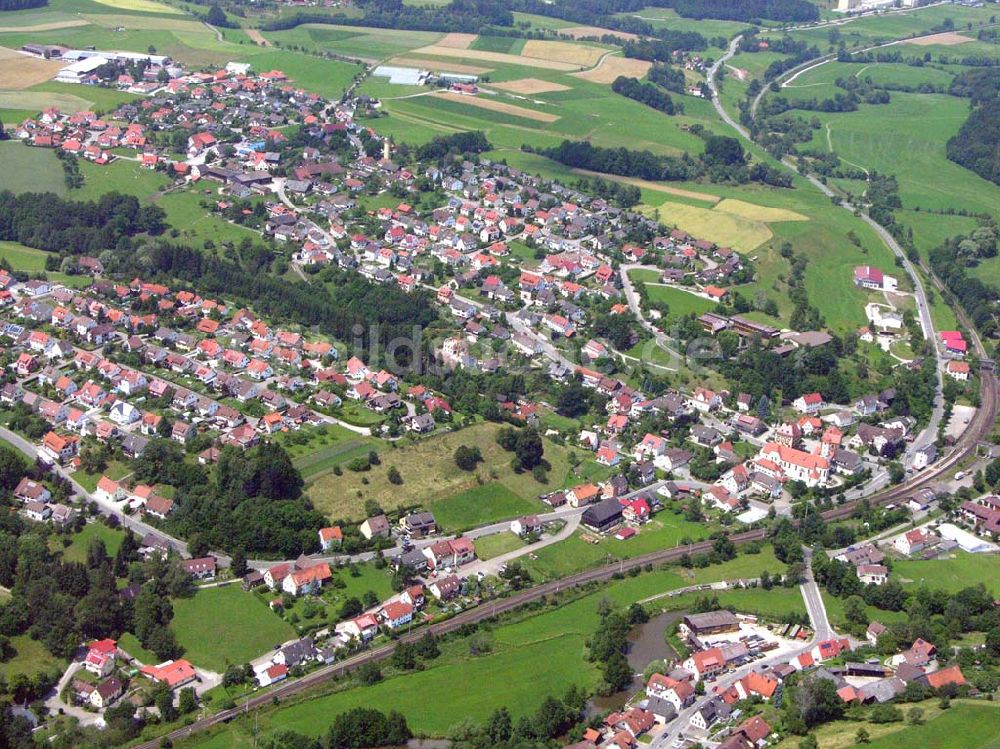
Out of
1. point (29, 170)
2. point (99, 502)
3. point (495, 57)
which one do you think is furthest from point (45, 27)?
point (99, 502)

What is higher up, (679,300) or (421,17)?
(421,17)

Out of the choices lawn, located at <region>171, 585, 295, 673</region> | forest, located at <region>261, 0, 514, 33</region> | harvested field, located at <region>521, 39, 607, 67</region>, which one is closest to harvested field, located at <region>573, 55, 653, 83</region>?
harvested field, located at <region>521, 39, 607, 67</region>

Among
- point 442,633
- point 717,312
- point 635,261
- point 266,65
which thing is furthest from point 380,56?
point 442,633

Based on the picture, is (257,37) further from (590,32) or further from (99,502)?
(99,502)

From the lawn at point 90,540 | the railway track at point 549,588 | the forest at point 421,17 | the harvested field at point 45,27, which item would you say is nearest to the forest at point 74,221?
the lawn at point 90,540

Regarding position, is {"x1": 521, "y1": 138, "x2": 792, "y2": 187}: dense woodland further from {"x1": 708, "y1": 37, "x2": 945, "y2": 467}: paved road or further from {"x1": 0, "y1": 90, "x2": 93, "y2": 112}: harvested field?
{"x1": 0, "y1": 90, "x2": 93, "y2": 112}: harvested field

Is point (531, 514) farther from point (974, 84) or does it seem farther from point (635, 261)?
point (974, 84)
